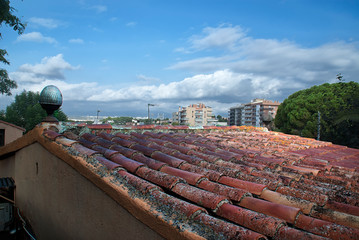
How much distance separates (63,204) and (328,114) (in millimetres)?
29927

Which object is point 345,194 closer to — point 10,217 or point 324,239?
point 324,239

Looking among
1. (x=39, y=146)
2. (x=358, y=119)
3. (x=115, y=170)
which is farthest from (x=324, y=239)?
(x=358, y=119)

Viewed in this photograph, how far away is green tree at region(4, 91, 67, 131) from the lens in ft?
120

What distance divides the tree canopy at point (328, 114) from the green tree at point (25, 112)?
34942 millimetres

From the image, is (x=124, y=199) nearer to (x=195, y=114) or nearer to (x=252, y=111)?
(x=195, y=114)

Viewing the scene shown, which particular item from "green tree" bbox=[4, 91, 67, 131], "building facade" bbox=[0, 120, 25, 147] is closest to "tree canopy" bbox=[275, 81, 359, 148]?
"building facade" bbox=[0, 120, 25, 147]

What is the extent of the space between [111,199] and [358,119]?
22362 millimetres

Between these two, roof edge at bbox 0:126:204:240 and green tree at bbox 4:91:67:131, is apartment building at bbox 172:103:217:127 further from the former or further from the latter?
roof edge at bbox 0:126:204:240

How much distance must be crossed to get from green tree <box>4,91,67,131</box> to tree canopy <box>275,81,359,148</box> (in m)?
34.9

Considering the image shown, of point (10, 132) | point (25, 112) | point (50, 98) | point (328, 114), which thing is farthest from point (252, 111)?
point (50, 98)

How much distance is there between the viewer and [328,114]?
2645cm

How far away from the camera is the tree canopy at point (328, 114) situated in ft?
70.7

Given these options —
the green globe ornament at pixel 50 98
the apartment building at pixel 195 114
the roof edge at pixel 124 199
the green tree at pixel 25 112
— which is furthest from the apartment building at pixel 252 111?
the roof edge at pixel 124 199

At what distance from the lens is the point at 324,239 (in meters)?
1.68
